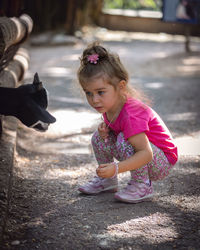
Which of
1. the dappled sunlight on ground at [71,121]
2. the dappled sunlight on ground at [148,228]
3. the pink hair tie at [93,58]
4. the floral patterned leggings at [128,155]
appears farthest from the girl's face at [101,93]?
the dappled sunlight on ground at [71,121]

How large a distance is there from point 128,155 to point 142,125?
21cm

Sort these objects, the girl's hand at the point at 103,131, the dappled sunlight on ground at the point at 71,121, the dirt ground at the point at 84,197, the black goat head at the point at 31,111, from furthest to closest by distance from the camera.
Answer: the dappled sunlight on ground at the point at 71,121 → the girl's hand at the point at 103,131 → the black goat head at the point at 31,111 → the dirt ground at the point at 84,197

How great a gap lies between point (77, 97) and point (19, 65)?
943 mm

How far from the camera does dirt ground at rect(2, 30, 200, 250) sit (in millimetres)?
2129

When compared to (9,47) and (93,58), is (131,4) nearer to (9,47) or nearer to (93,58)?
(9,47)

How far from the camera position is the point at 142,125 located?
7.92ft

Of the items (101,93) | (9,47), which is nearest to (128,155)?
(101,93)

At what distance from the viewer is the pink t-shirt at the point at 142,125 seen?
7.93 feet

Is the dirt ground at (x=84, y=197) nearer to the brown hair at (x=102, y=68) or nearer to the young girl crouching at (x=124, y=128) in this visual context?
the young girl crouching at (x=124, y=128)

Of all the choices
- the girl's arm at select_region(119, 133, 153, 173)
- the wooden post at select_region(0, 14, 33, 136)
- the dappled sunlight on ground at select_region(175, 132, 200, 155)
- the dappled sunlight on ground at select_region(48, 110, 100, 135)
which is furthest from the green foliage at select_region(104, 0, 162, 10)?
the girl's arm at select_region(119, 133, 153, 173)

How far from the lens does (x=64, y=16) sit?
15.1 meters

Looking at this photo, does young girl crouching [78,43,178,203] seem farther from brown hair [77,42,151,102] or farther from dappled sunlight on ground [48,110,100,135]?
dappled sunlight on ground [48,110,100,135]

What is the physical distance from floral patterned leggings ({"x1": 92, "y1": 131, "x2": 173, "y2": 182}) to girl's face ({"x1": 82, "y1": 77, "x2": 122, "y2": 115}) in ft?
0.69

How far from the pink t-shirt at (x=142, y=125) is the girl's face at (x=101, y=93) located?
92mm
